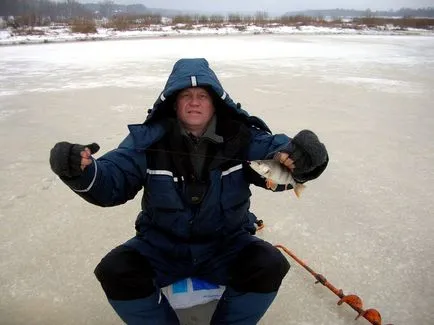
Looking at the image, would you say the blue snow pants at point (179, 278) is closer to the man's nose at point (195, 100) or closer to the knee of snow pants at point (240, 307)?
the knee of snow pants at point (240, 307)

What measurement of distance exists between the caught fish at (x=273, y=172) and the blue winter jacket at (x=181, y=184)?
21cm

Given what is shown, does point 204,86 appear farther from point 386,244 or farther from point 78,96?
point 78,96

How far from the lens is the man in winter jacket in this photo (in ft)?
5.54

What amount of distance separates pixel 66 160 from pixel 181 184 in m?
0.56

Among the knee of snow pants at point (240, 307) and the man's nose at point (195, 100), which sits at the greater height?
the man's nose at point (195, 100)

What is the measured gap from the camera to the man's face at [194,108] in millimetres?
1996

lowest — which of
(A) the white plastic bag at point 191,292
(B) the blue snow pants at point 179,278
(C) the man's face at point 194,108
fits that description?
(A) the white plastic bag at point 191,292

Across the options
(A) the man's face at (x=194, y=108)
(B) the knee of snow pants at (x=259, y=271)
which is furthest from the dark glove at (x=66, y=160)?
(B) the knee of snow pants at (x=259, y=271)

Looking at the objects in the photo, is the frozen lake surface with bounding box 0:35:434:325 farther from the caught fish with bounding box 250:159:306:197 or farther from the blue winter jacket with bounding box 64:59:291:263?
the caught fish with bounding box 250:159:306:197

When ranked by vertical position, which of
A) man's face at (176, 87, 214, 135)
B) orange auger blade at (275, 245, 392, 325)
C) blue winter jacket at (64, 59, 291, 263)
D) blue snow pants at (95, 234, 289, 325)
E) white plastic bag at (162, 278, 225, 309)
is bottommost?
orange auger blade at (275, 245, 392, 325)

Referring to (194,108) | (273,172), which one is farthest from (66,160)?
(273,172)

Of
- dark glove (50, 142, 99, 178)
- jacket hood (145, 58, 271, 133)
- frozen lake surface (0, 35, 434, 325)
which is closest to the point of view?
dark glove (50, 142, 99, 178)

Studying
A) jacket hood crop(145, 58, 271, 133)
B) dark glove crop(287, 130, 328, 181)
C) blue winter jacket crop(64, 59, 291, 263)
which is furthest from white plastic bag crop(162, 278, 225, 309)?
jacket hood crop(145, 58, 271, 133)

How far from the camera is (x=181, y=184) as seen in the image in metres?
1.88
